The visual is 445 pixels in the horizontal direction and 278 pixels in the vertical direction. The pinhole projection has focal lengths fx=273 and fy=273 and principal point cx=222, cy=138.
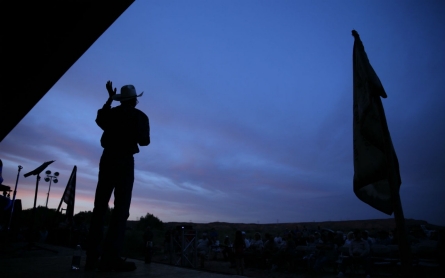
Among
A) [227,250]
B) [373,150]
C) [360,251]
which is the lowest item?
[227,250]

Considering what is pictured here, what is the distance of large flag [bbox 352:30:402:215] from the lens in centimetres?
167

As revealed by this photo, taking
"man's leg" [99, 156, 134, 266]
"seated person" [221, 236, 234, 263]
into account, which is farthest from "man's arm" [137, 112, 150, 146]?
"seated person" [221, 236, 234, 263]

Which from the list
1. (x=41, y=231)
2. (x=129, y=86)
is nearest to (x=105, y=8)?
(x=129, y=86)

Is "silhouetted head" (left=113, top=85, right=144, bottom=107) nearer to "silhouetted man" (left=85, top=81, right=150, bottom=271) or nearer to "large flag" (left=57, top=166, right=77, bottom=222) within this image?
"silhouetted man" (left=85, top=81, right=150, bottom=271)

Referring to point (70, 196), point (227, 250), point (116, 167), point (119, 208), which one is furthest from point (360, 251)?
point (70, 196)

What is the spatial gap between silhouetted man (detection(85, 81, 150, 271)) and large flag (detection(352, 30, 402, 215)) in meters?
2.05

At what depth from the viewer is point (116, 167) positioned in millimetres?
2855

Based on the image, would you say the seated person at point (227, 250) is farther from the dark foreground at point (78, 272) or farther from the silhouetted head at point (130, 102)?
the silhouetted head at point (130, 102)

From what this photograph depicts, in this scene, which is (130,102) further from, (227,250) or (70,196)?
(227,250)

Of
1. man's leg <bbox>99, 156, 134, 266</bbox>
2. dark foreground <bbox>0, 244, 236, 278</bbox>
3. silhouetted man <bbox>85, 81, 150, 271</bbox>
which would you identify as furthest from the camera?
silhouetted man <bbox>85, 81, 150, 271</bbox>

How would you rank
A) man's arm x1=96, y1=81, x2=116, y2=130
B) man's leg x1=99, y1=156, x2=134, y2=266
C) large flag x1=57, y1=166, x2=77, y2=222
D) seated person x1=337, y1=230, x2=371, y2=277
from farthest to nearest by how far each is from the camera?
seated person x1=337, y1=230, x2=371, y2=277 < large flag x1=57, y1=166, x2=77, y2=222 < man's arm x1=96, y1=81, x2=116, y2=130 < man's leg x1=99, y1=156, x2=134, y2=266

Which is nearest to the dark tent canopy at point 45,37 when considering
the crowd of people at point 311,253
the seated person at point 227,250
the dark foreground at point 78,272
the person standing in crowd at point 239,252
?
the dark foreground at point 78,272

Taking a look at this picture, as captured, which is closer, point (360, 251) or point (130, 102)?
point (130, 102)

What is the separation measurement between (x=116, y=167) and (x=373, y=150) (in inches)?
93.1
